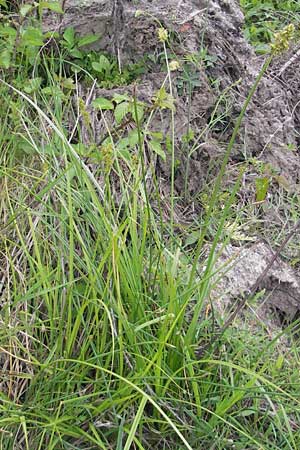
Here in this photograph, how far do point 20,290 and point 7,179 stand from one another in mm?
405

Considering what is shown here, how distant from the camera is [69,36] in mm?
2443

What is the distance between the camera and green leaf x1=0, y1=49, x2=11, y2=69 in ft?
7.07

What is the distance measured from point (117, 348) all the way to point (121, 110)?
829 mm

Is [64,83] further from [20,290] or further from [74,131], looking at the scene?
[20,290]

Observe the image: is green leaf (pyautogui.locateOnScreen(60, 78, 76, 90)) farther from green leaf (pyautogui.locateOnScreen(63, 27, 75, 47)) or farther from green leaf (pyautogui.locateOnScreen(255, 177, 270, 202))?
green leaf (pyautogui.locateOnScreen(255, 177, 270, 202))

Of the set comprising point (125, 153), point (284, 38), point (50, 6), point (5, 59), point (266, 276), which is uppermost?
point (284, 38)

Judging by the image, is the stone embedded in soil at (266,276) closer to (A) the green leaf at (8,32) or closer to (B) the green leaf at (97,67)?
(B) the green leaf at (97,67)

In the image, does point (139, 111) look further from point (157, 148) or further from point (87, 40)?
point (87, 40)

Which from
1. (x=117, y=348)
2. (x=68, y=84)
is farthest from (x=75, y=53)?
Result: (x=117, y=348)

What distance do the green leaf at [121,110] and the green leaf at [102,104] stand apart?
0.19ft

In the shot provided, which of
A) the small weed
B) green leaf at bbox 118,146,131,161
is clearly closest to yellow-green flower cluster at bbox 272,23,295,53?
green leaf at bbox 118,146,131,161

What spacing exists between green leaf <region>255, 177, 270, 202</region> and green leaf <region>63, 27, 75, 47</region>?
0.86m

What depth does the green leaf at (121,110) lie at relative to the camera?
2131 mm

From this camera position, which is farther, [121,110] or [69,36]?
[69,36]
